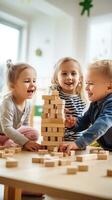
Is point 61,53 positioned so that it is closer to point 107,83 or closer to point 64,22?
point 64,22

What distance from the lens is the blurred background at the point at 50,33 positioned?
8.86 ft

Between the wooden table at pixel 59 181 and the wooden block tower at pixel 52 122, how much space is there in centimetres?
33

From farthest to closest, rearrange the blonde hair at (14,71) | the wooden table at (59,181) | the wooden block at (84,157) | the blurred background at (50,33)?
the blurred background at (50,33) < the blonde hair at (14,71) < the wooden block at (84,157) < the wooden table at (59,181)

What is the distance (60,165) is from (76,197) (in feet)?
0.79

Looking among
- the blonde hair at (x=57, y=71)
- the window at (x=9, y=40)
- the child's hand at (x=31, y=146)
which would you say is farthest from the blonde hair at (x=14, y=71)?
the window at (x=9, y=40)

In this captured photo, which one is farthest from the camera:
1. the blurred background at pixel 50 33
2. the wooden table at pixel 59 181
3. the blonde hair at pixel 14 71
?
the blurred background at pixel 50 33

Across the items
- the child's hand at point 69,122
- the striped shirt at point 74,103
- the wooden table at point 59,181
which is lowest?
the wooden table at point 59,181

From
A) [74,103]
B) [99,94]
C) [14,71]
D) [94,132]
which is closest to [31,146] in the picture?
[94,132]

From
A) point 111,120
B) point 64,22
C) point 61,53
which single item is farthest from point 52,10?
point 111,120

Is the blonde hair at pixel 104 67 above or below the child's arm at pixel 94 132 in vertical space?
above

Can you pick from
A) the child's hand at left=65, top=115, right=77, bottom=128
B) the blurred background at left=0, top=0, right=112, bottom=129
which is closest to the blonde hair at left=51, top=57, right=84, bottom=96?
the child's hand at left=65, top=115, right=77, bottom=128

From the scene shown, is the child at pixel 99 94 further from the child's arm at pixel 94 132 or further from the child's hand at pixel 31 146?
the child's hand at pixel 31 146

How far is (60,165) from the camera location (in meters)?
0.66

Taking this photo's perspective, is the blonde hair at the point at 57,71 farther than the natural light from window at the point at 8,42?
No
